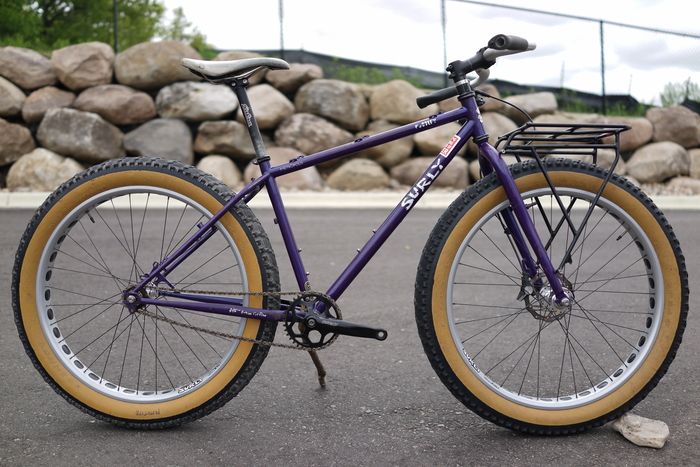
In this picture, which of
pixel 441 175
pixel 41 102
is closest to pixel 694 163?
pixel 441 175

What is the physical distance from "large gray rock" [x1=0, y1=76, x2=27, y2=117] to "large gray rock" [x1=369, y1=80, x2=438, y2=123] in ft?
20.7

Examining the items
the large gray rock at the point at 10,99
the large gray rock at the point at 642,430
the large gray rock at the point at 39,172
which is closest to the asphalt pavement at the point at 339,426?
the large gray rock at the point at 642,430

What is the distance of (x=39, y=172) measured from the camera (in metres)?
11.7

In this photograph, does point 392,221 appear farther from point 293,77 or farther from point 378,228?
point 293,77

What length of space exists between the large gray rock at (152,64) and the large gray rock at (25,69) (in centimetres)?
124

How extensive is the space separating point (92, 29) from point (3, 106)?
653cm

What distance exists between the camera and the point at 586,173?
286 cm

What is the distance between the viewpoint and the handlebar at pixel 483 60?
2.79 m

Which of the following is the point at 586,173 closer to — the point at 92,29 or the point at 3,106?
the point at 3,106

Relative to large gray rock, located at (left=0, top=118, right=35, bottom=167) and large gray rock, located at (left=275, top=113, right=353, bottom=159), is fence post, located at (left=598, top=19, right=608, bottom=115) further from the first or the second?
large gray rock, located at (left=0, top=118, right=35, bottom=167)

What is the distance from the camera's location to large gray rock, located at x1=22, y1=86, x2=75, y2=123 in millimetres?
12266

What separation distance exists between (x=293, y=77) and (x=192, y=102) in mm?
2023

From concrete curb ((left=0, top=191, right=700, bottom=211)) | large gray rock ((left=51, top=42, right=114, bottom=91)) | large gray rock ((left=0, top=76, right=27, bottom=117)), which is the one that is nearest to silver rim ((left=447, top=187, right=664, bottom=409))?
concrete curb ((left=0, top=191, right=700, bottom=211))

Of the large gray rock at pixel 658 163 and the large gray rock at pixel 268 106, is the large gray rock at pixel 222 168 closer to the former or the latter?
the large gray rock at pixel 268 106
